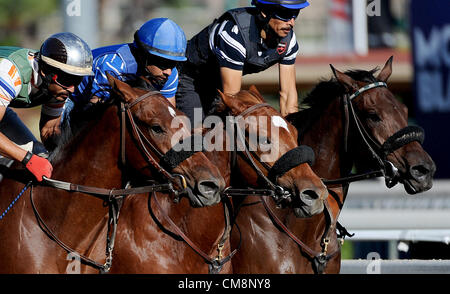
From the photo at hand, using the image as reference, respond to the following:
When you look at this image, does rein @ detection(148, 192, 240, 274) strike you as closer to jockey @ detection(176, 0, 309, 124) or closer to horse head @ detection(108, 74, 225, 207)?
horse head @ detection(108, 74, 225, 207)

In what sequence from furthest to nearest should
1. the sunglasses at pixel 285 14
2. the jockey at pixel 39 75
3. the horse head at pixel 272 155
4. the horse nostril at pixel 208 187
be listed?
the sunglasses at pixel 285 14, the horse head at pixel 272 155, the jockey at pixel 39 75, the horse nostril at pixel 208 187

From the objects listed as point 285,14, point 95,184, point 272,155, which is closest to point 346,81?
point 285,14

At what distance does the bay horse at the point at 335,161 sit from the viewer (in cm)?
522

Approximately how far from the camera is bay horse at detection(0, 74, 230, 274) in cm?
436

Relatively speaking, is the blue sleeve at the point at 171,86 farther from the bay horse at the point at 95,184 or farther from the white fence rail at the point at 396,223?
the white fence rail at the point at 396,223

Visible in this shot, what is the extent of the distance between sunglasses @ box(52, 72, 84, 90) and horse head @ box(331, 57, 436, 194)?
177 cm

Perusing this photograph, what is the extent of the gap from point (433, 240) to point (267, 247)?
1981 millimetres

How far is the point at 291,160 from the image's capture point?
471 cm

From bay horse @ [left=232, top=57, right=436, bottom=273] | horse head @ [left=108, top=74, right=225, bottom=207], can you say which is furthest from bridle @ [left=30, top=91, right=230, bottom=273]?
bay horse @ [left=232, top=57, right=436, bottom=273]

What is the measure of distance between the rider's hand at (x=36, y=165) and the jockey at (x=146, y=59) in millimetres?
629

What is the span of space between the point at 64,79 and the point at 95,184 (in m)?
0.62

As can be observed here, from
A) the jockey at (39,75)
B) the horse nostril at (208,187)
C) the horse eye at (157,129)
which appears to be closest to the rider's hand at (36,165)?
the jockey at (39,75)

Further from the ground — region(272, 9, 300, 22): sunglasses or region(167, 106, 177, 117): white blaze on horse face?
region(272, 9, 300, 22): sunglasses

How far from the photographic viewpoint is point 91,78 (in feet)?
16.9
